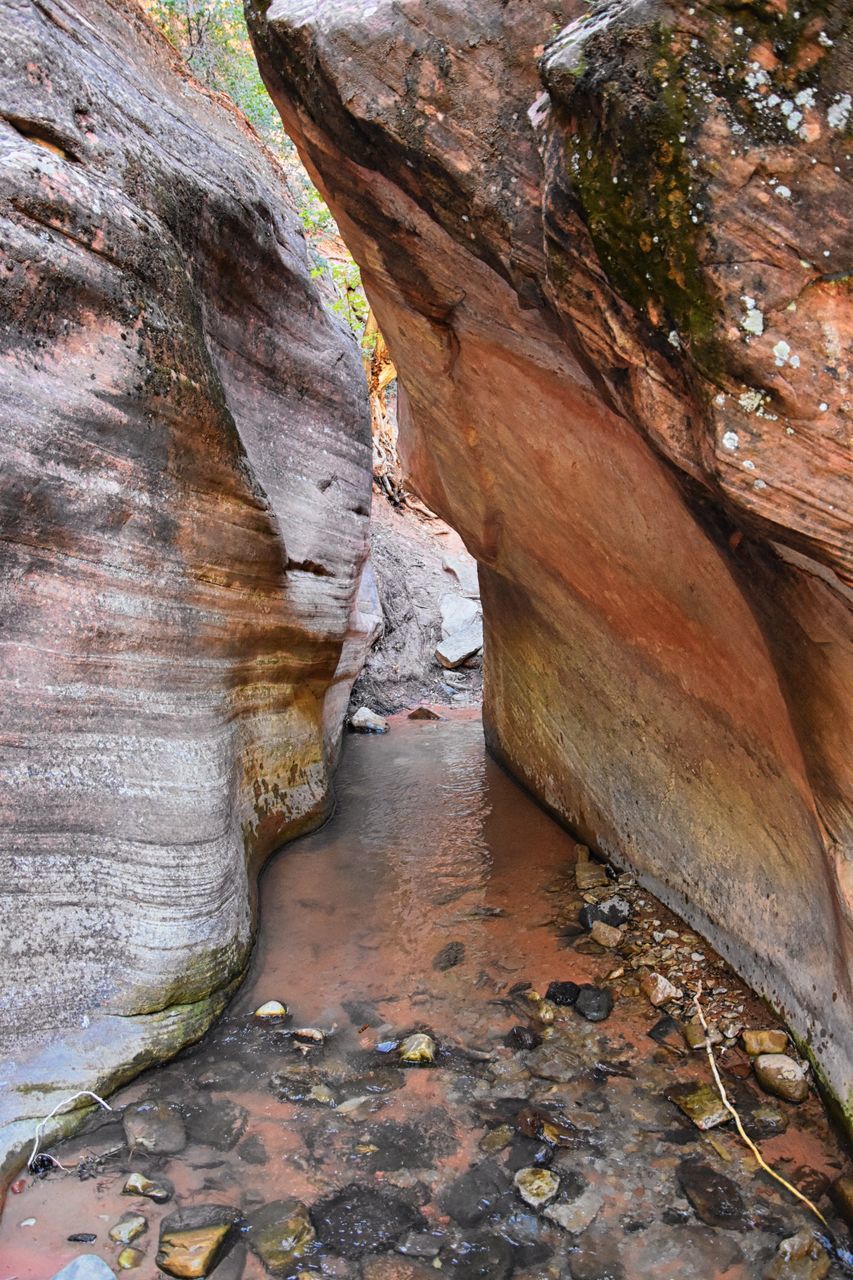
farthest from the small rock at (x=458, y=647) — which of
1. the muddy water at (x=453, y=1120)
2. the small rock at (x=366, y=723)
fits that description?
the muddy water at (x=453, y=1120)

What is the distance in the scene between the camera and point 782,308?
2422 mm

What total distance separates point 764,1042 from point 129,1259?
244cm

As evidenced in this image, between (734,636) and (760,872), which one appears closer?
(734,636)

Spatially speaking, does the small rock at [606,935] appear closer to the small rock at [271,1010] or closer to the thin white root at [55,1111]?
the small rock at [271,1010]

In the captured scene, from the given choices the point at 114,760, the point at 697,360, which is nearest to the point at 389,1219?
the point at 114,760

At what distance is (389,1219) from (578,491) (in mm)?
3106

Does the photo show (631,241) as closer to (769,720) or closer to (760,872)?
(769,720)

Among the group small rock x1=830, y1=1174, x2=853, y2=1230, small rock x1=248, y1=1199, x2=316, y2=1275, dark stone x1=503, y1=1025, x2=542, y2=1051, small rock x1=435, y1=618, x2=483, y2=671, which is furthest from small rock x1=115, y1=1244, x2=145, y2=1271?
small rock x1=435, y1=618, x2=483, y2=671

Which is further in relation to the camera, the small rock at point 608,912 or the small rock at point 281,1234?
the small rock at point 608,912

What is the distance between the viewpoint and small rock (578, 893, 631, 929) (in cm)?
471

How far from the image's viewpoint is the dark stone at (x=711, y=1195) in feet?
9.28

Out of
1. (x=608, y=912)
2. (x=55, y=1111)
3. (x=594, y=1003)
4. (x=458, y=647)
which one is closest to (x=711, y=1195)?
(x=594, y=1003)

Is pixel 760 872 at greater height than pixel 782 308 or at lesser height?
lesser

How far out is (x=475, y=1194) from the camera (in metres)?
2.94
